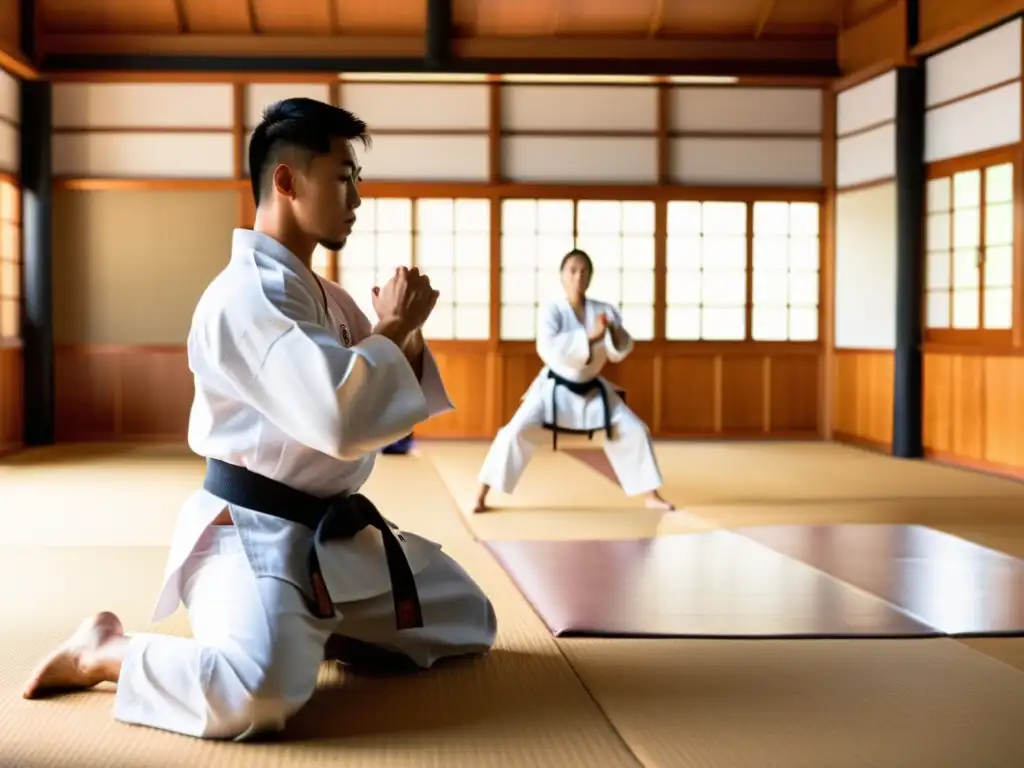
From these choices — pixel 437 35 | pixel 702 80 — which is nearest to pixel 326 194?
pixel 437 35

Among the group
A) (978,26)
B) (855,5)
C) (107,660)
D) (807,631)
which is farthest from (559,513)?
(855,5)

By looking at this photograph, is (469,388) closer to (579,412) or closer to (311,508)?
(579,412)

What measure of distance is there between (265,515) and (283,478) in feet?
0.26

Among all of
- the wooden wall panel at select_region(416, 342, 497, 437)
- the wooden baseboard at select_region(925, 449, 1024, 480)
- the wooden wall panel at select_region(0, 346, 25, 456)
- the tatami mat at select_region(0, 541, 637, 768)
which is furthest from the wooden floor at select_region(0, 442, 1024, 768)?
the wooden wall panel at select_region(416, 342, 497, 437)

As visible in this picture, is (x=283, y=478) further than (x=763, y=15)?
No

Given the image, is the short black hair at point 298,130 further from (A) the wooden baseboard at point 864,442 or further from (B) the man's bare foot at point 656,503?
(A) the wooden baseboard at point 864,442

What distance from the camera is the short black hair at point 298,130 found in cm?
247

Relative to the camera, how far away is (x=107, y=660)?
8.24 ft

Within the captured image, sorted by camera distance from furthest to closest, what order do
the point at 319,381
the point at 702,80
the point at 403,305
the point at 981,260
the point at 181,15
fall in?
the point at 702,80 < the point at 181,15 < the point at 981,260 < the point at 403,305 < the point at 319,381

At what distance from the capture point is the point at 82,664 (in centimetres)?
253

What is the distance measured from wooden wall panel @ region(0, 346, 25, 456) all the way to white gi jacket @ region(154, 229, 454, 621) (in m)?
6.06

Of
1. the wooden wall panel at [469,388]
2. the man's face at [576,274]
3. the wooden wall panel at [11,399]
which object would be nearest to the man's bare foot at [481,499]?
the man's face at [576,274]

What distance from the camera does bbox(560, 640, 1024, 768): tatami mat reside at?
221cm

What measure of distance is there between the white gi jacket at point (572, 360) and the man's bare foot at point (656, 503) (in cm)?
40
